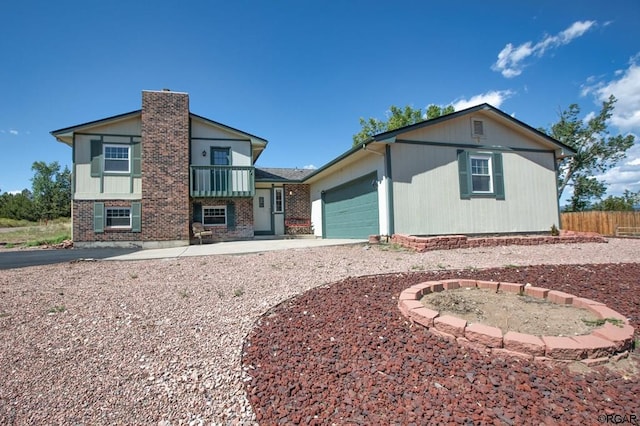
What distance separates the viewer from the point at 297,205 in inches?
618

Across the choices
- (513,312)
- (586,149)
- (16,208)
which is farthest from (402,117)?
(16,208)

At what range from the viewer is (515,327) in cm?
263

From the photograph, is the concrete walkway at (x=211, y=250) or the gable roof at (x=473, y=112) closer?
the concrete walkway at (x=211, y=250)

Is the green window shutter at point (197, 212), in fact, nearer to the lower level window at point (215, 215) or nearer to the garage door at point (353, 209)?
the lower level window at point (215, 215)

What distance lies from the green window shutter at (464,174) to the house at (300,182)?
35mm

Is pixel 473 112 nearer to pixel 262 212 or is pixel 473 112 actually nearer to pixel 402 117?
pixel 262 212

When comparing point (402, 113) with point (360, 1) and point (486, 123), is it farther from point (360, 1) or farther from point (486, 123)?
point (360, 1)

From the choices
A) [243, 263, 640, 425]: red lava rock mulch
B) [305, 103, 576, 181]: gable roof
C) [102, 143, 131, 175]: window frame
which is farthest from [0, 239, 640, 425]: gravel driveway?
[102, 143, 131, 175]: window frame

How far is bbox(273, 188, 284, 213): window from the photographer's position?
15.4m

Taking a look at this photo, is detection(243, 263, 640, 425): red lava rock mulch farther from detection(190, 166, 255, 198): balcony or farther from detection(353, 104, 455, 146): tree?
detection(353, 104, 455, 146): tree

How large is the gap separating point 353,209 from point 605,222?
1429 cm

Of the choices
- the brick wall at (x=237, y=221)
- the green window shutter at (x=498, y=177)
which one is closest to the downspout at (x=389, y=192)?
the green window shutter at (x=498, y=177)

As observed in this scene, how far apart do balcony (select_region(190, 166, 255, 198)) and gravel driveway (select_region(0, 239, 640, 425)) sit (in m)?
6.77

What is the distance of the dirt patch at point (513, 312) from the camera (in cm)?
261
